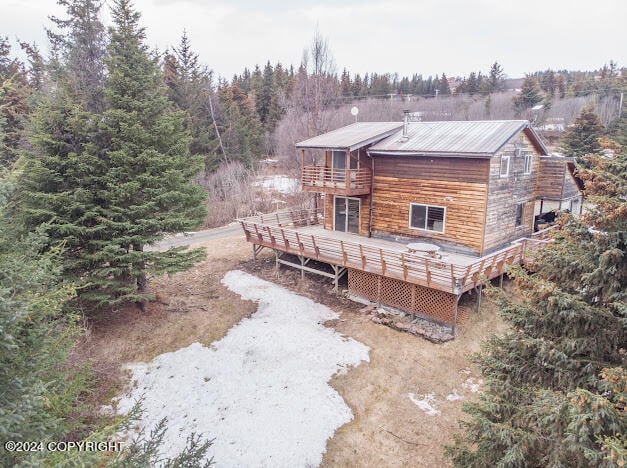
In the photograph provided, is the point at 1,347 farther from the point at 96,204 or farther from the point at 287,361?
the point at 96,204

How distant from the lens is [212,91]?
40.1 meters

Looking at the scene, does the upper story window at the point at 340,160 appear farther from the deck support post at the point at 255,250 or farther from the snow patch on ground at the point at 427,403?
the snow patch on ground at the point at 427,403

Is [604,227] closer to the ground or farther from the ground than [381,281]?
farther from the ground

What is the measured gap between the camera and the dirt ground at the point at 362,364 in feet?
30.3

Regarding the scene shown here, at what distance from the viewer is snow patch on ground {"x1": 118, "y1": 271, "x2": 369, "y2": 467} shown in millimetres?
9305

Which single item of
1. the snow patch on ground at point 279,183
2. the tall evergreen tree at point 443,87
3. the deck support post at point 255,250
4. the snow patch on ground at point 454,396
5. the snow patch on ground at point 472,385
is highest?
the tall evergreen tree at point 443,87

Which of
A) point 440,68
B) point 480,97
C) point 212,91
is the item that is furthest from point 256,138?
point 440,68

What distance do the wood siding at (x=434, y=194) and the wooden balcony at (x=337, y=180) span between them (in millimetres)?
718

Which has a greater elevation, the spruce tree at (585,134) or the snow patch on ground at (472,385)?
the spruce tree at (585,134)

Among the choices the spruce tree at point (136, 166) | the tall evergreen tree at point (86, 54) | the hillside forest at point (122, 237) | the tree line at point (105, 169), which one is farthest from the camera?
the tall evergreen tree at point (86, 54)

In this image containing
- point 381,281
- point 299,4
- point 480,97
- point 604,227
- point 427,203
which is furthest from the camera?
point 480,97

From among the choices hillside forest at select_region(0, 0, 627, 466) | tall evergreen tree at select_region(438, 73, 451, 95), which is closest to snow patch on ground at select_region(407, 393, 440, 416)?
hillside forest at select_region(0, 0, 627, 466)

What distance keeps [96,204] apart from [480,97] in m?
80.2

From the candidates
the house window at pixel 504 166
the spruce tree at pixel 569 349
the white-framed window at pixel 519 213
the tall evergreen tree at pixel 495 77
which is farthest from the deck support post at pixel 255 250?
the tall evergreen tree at pixel 495 77
